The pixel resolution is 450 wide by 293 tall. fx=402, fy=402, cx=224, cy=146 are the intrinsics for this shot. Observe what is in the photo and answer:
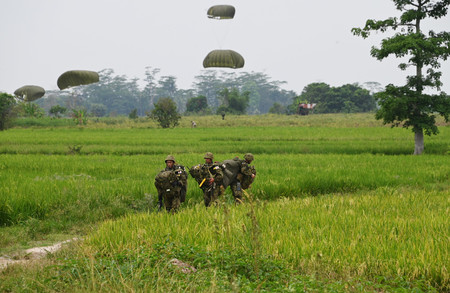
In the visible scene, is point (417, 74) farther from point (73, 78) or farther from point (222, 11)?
point (73, 78)

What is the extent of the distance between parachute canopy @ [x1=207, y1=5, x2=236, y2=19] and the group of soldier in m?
32.6

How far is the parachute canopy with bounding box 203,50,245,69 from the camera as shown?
38.8m

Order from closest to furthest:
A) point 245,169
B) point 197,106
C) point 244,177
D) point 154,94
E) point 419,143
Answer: point 245,169 < point 244,177 < point 419,143 < point 197,106 < point 154,94

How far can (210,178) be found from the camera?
8359 mm

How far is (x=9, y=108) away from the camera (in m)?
41.6

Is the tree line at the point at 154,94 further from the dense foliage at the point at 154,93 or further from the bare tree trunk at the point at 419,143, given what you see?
the bare tree trunk at the point at 419,143

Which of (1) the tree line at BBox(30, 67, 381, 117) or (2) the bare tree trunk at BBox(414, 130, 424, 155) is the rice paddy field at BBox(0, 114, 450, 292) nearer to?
(2) the bare tree trunk at BBox(414, 130, 424, 155)

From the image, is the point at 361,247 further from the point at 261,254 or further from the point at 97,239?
the point at 97,239

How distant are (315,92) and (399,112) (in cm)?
6411

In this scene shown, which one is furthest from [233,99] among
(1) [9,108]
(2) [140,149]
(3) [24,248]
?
(3) [24,248]

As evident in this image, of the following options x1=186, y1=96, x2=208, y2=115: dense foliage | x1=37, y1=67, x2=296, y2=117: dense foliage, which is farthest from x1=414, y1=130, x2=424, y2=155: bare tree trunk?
x1=37, y1=67, x2=296, y2=117: dense foliage

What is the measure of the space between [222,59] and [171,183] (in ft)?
106

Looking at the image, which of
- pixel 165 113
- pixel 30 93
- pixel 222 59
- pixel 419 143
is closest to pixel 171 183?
pixel 419 143

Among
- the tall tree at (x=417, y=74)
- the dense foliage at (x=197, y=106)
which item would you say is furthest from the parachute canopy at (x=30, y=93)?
the tall tree at (x=417, y=74)
